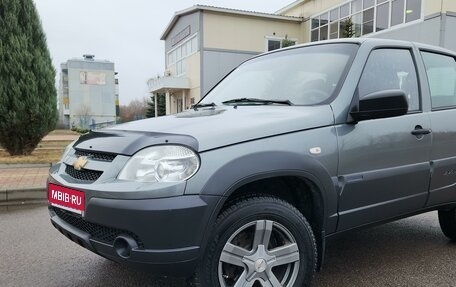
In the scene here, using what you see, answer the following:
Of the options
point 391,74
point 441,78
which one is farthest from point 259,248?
point 441,78

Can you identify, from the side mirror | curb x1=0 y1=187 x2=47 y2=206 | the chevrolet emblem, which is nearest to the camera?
the chevrolet emblem

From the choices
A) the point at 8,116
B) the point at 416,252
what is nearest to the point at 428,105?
the point at 416,252

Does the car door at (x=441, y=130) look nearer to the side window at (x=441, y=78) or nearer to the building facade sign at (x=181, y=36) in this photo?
the side window at (x=441, y=78)

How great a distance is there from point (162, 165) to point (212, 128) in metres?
0.39

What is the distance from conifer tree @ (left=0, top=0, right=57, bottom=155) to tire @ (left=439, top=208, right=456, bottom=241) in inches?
360

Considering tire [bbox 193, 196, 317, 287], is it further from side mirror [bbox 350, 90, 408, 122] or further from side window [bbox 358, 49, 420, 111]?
side window [bbox 358, 49, 420, 111]

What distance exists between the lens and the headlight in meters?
2.30

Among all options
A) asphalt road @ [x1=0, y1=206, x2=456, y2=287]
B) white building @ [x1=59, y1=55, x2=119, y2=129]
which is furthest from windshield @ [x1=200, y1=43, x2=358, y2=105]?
white building @ [x1=59, y1=55, x2=119, y2=129]

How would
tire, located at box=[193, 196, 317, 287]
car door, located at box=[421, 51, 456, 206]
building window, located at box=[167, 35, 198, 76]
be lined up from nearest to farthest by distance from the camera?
tire, located at box=[193, 196, 317, 287] → car door, located at box=[421, 51, 456, 206] → building window, located at box=[167, 35, 198, 76]

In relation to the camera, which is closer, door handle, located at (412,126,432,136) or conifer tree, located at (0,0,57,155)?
door handle, located at (412,126,432,136)

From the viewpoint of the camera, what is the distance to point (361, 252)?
13.1ft

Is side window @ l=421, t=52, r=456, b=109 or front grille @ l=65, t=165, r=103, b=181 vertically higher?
side window @ l=421, t=52, r=456, b=109

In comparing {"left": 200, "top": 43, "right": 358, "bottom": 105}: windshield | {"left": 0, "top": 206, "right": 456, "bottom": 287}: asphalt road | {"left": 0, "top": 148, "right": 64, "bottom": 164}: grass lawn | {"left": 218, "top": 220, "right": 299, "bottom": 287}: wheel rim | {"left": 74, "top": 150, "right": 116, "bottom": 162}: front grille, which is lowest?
{"left": 0, "top": 206, "right": 456, "bottom": 287}: asphalt road

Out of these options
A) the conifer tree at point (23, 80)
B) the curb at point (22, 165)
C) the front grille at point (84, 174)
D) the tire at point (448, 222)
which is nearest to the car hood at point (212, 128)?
the front grille at point (84, 174)
